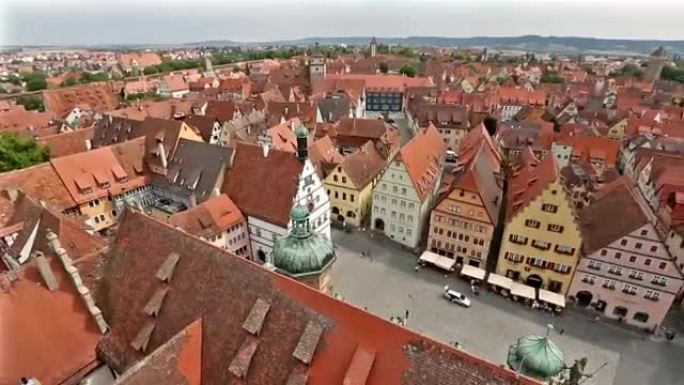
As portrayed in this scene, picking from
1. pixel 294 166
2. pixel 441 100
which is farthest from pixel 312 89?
pixel 294 166

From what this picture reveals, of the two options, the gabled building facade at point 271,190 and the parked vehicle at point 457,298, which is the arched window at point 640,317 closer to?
the parked vehicle at point 457,298

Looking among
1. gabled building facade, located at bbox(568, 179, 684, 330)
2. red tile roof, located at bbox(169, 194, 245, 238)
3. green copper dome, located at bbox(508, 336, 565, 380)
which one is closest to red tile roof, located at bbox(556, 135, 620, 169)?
gabled building facade, located at bbox(568, 179, 684, 330)

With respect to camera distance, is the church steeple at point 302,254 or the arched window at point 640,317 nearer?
the church steeple at point 302,254

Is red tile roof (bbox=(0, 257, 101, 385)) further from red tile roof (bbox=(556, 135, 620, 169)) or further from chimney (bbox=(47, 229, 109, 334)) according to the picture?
red tile roof (bbox=(556, 135, 620, 169))

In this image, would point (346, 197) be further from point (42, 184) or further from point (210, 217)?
point (42, 184)

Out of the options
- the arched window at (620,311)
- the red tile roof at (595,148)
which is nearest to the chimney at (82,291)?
the arched window at (620,311)

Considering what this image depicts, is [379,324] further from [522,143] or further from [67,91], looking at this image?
[67,91]
